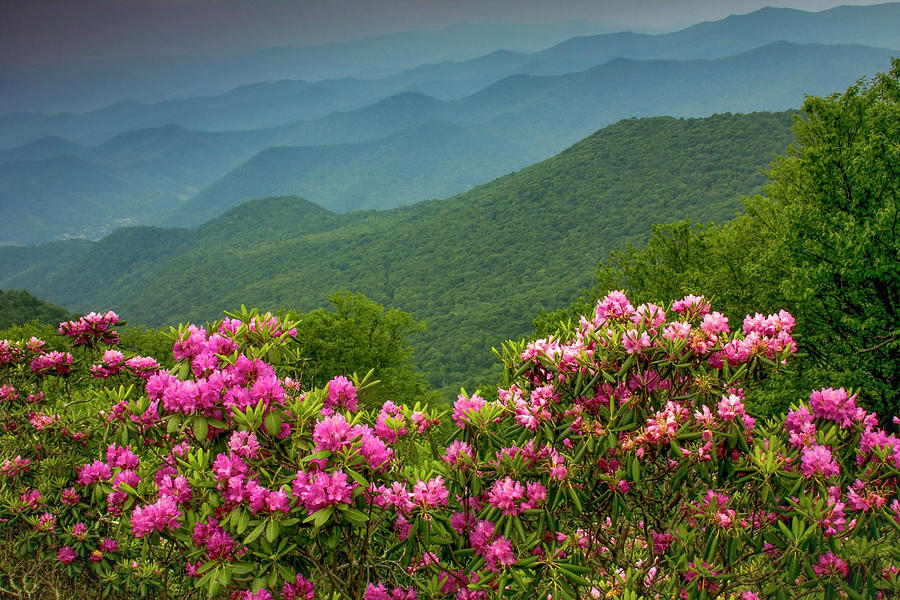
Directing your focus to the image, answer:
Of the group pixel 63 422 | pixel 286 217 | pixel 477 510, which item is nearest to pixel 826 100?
pixel 477 510

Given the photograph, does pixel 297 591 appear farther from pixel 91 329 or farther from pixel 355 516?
pixel 91 329

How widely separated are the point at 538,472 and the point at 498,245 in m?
101

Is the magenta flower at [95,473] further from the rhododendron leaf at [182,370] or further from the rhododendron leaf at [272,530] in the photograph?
the rhododendron leaf at [272,530]

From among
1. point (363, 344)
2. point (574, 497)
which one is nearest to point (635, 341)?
point (574, 497)

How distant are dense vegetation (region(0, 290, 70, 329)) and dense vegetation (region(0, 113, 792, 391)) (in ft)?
128

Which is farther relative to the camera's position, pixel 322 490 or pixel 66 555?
pixel 66 555

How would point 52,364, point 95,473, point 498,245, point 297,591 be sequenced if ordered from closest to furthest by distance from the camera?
point 297,591 < point 95,473 < point 52,364 < point 498,245

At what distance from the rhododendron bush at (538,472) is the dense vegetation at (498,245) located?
5078cm

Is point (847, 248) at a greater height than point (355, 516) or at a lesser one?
lesser

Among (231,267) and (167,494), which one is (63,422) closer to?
(167,494)

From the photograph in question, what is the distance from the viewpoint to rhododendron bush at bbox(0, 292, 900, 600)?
96.6 inches

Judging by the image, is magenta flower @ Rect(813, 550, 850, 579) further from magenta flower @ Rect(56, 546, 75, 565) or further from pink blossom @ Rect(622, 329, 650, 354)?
magenta flower @ Rect(56, 546, 75, 565)

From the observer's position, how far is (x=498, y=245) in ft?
337

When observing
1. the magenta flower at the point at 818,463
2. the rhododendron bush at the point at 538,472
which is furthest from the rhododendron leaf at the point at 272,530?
the magenta flower at the point at 818,463
